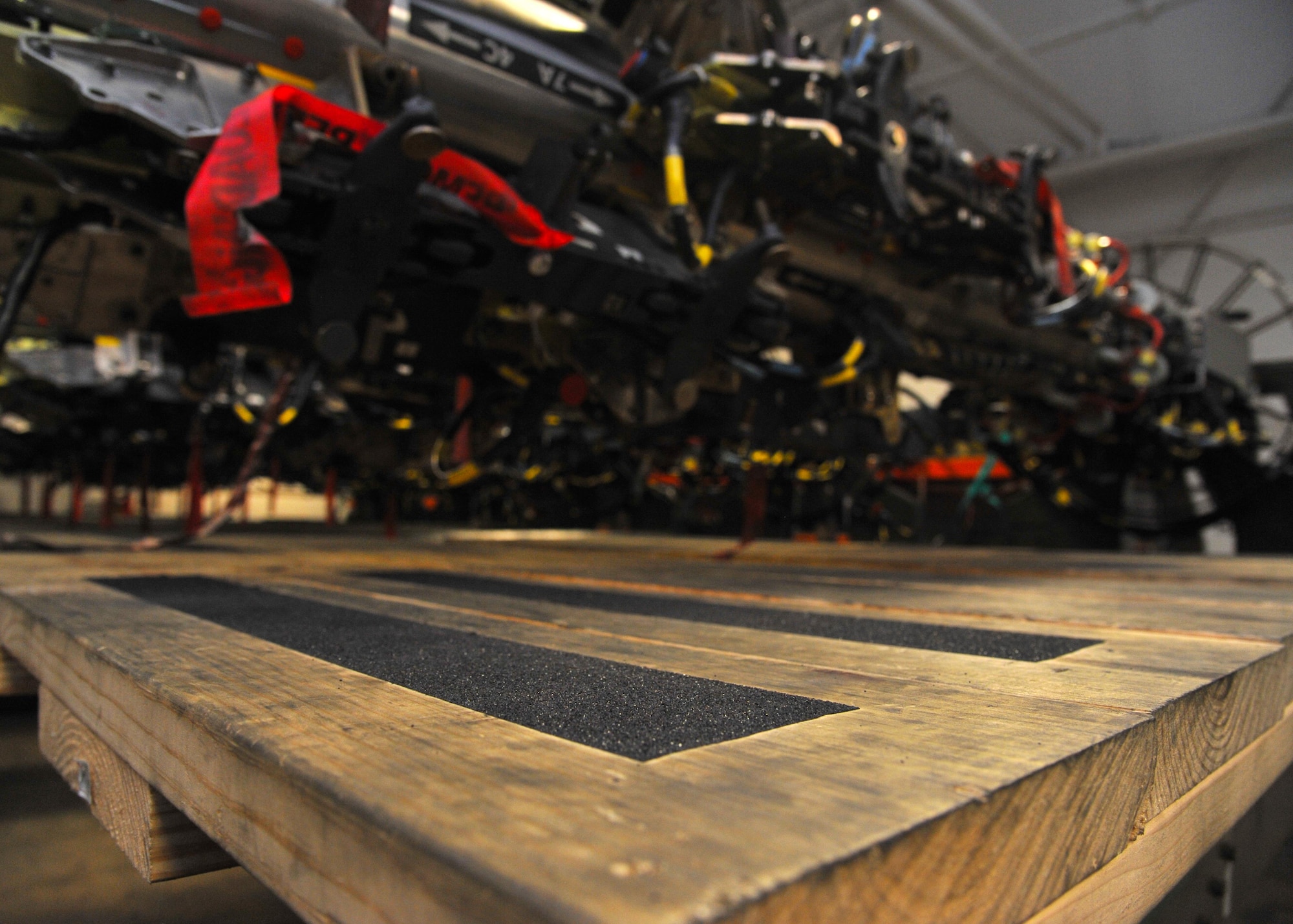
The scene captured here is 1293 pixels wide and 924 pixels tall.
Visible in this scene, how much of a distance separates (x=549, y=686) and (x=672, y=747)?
8.8 inches

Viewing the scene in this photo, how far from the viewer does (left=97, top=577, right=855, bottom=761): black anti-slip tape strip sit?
1.86ft

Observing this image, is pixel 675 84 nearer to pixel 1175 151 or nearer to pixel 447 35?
pixel 447 35

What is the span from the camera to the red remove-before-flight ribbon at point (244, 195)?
1436 mm

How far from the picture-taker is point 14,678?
52.1 inches

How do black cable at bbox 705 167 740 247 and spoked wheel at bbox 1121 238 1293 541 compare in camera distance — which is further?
spoked wheel at bbox 1121 238 1293 541

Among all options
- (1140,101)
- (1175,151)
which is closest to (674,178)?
(1140,101)

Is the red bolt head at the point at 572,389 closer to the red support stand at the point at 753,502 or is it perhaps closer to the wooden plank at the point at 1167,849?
the red support stand at the point at 753,502

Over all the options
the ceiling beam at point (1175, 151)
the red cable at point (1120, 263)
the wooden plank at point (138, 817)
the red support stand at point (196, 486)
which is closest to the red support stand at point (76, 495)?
the red support stand at point (196, 486)

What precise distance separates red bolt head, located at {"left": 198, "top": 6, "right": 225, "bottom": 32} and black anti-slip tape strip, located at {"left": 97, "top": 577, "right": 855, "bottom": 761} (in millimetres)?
1331

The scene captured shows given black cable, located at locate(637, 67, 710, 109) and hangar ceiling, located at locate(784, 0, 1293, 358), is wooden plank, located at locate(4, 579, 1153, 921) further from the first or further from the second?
hangar ceiling, located at locate(784, 0, 1293, 358)

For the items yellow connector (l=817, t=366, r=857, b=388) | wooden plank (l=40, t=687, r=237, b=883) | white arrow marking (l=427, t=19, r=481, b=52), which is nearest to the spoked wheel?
yellow connector (l=817, t=366, r=857, b=388)

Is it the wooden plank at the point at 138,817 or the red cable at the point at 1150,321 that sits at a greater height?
the red cable at the point at 1150,321

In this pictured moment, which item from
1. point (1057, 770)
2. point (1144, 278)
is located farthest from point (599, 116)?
point (1144, 278)

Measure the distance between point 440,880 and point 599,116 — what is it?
230 cm
